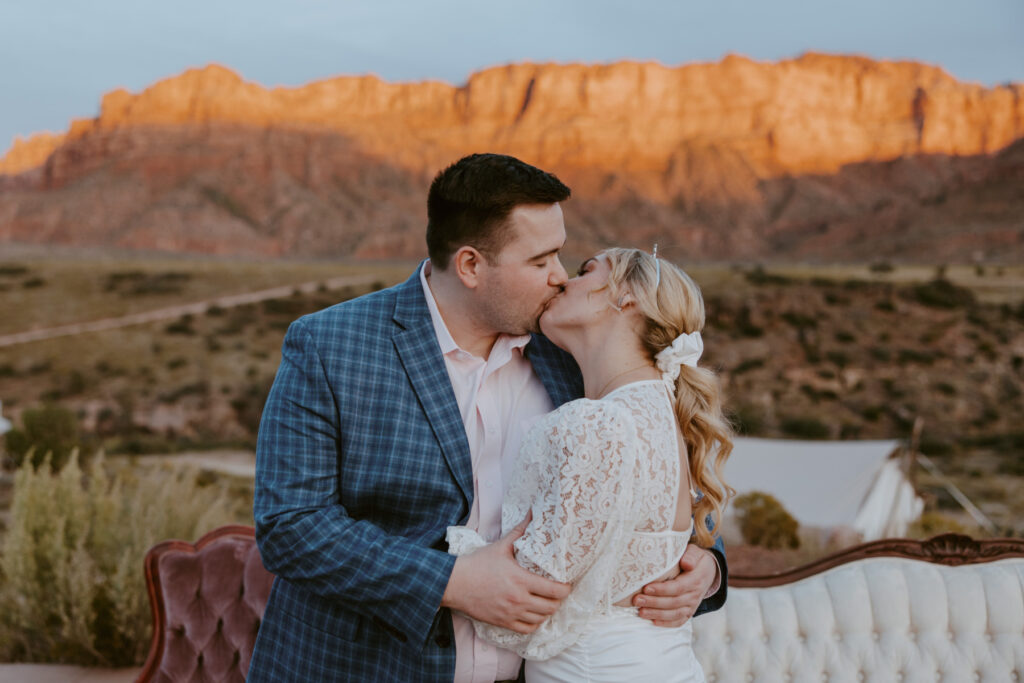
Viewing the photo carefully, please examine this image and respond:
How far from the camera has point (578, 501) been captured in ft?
6.19

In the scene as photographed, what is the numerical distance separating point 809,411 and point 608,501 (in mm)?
28013

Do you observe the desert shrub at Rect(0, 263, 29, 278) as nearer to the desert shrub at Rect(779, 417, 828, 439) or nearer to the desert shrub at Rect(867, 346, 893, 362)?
the desert shrub at Rect(779, 417, 828, 439)

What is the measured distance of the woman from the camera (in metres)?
1.90

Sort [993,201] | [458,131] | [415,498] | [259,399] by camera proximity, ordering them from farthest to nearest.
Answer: [458,131] < [993,201] < [259,399] < [415,498]

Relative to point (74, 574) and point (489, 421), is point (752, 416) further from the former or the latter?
point (489, 421)

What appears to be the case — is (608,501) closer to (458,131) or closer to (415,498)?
(415,498)

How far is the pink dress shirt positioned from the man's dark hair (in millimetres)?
233

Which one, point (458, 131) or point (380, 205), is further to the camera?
→ point (458, 131)

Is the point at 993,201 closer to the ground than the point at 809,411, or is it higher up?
higher up

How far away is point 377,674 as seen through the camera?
2127 millimetres

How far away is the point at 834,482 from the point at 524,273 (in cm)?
1138

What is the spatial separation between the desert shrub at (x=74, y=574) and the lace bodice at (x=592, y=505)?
10.7ft

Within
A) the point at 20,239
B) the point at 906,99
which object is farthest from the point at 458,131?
the point at 906,99

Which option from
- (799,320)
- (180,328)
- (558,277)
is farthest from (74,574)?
(799,320)
